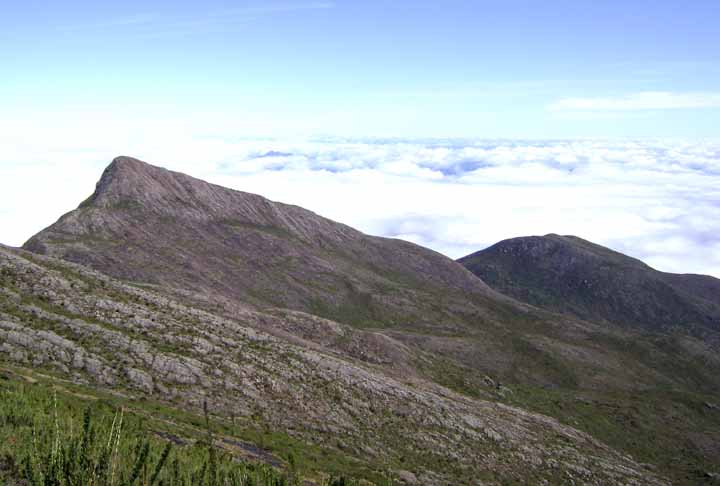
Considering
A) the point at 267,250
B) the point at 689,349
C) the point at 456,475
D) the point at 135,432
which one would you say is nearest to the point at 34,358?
the point at 135,432

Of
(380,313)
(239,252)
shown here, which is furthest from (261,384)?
(239,252)

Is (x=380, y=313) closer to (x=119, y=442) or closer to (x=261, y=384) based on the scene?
(x=261, y=384)

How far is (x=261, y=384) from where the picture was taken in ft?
167

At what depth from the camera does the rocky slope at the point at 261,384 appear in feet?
142

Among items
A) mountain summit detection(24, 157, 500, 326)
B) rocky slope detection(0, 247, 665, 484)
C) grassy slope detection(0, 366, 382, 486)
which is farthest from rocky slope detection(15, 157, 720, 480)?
grassy slope detection(0, 366, 382, 486)

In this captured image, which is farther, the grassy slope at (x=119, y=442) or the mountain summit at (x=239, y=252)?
the mountain summit at (x=239, y=252)

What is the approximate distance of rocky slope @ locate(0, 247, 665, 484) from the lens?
142ft

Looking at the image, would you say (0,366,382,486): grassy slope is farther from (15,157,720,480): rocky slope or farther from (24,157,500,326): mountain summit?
(24,157,500,326): mountain summit

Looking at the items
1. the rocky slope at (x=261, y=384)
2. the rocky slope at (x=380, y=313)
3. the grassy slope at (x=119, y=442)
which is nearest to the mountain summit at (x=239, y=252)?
the rocky slope at (x=380, y=313)

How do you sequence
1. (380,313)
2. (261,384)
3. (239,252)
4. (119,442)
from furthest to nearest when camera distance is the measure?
1. (239,252)
2. (380,313)
3. (261,384)
4. (119,442)

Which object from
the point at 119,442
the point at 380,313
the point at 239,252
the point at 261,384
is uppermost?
the point at 239,252

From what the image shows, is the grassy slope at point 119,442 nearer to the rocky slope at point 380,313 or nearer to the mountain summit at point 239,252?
the rocky slope at point 380,313

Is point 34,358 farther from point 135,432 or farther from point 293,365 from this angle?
point 293,365

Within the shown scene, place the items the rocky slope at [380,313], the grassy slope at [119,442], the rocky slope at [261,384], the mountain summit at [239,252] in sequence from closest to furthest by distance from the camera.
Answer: the grassy slope at [119,442] → the rocky slope at [261,384] → the rocky slope at [380,313] → the mountain summit at [239,252]
